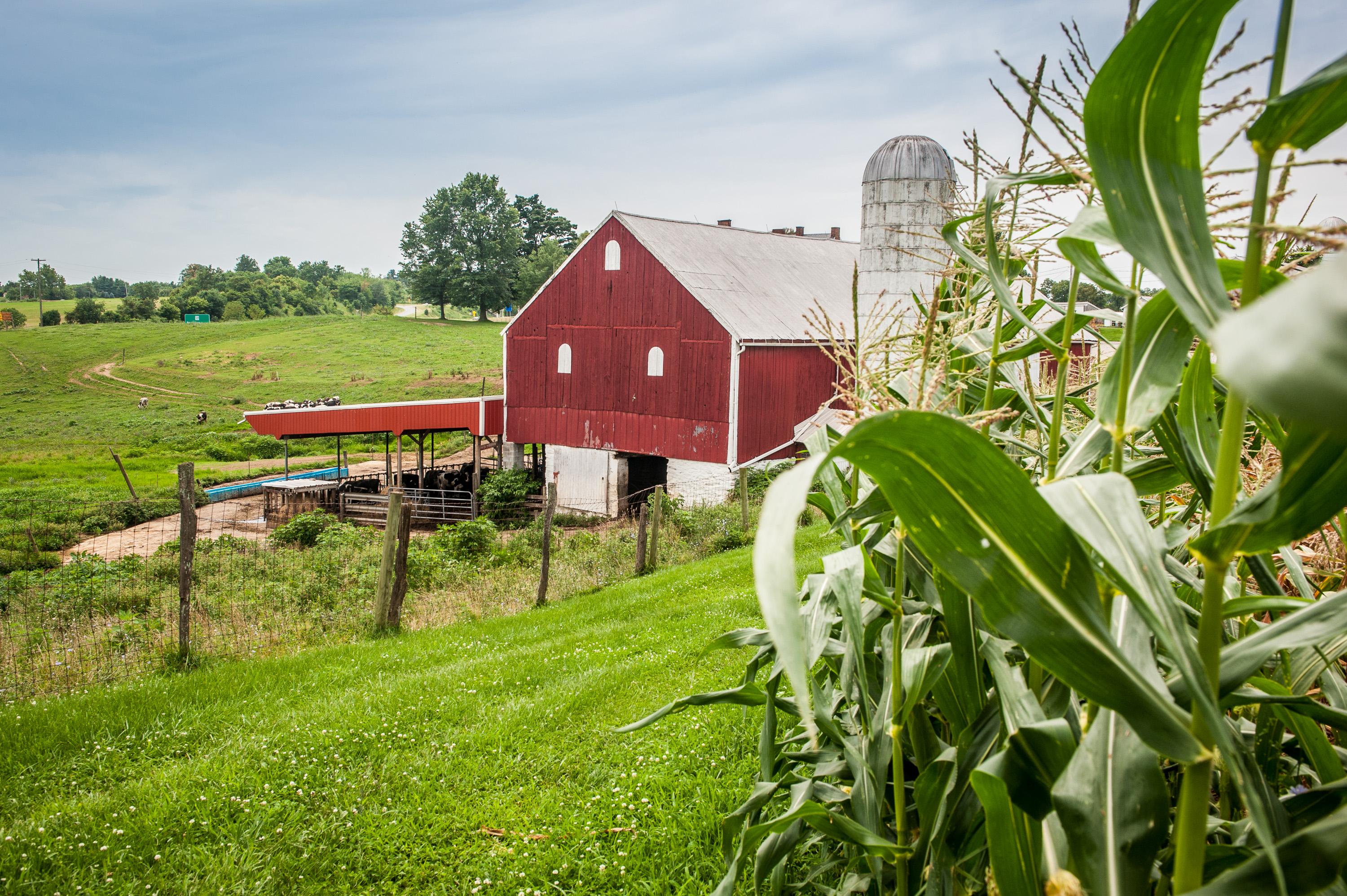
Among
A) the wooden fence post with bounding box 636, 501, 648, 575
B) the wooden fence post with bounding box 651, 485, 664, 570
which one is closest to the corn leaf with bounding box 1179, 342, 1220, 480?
the wooden fence post with bounding box 636, 501, 648, 575

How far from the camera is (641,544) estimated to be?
10625 mm

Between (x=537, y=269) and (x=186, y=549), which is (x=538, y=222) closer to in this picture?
(x=537, y=269)

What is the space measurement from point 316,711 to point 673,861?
283cm

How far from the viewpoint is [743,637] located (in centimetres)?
211

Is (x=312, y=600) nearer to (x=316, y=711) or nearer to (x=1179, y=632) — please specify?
(x=316, y=711)

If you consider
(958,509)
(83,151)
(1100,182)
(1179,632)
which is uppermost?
(83,151)

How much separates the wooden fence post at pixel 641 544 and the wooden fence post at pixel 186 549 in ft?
17.8

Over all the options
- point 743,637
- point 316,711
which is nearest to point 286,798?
point 316,711

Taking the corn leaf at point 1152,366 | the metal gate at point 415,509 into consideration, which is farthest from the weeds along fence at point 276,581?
the corn leaf at point 1152,366

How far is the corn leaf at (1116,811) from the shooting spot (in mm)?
903

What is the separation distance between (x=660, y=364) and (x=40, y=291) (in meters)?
96.8

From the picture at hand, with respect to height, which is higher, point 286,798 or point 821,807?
point 821,807

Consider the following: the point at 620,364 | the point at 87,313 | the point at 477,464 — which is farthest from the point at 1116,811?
the point at 87,313

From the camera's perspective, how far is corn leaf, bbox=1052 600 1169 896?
0.90 meters
